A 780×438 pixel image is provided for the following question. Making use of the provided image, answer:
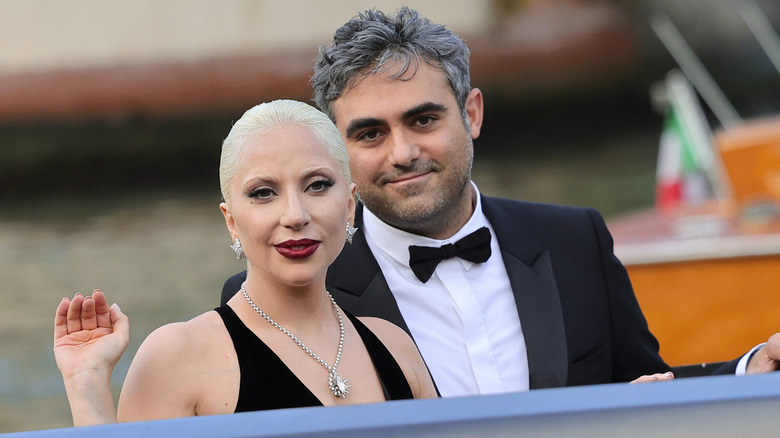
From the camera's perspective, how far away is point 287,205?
1431 mm

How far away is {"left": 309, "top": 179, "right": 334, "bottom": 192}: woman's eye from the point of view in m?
1.47

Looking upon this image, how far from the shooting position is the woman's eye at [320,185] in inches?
58.1

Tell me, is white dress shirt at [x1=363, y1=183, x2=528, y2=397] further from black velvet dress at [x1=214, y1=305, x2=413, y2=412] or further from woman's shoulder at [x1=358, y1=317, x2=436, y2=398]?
black velvet dress at [x1=214, y1=305, x2=413, y2=412]

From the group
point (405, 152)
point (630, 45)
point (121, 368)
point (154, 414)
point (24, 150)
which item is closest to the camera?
point (154, 414)

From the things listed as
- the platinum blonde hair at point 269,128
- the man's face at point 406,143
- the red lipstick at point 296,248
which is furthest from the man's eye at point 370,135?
the red lipstick at point 296,248

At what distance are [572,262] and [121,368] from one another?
6.61 meters

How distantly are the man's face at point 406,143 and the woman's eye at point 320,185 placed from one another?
19.2 inches

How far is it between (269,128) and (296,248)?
175mm

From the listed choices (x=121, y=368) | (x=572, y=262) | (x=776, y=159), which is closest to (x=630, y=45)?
(x=121, y=368)

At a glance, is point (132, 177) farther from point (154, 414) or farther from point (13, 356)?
point (154, 414)

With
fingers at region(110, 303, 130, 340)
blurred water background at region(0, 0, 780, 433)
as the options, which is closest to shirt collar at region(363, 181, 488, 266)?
fingers at region(110, 303, 130, 340)

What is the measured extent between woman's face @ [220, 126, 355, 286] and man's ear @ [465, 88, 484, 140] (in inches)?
30.3

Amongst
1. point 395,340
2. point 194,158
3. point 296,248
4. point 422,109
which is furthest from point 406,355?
point 194,158

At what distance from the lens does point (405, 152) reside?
6.44 ft
